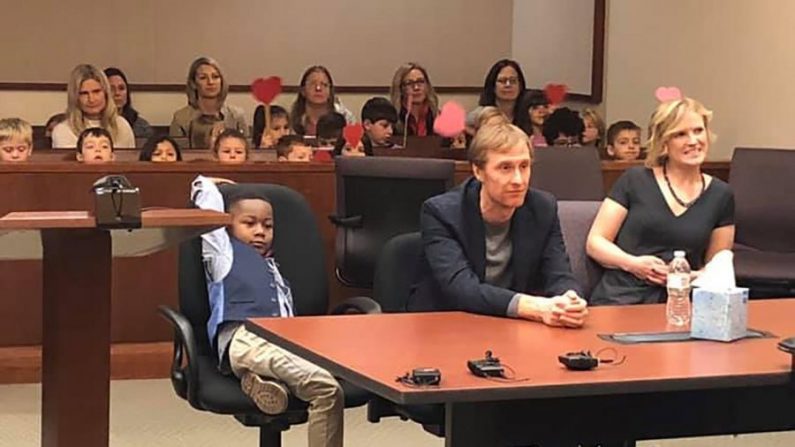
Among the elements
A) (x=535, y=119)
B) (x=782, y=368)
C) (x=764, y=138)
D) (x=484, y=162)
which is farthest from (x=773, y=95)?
(x=782, y=368)

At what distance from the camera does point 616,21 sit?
8.28 meters

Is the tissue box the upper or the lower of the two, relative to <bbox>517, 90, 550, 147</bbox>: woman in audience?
lower

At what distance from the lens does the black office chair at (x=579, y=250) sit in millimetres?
4227

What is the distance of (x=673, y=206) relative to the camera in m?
4.36

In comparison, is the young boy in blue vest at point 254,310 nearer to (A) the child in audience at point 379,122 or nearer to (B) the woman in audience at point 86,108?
(A) the child in audience at point 379,122

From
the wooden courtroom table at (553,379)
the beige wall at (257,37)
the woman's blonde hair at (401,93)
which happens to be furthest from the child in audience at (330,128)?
the wooden courtroom table at (553,379)

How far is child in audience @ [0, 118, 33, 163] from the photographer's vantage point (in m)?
6.14

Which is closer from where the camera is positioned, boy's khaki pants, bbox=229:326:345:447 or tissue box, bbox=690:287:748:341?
tissue box, bbox=690:287:748:341

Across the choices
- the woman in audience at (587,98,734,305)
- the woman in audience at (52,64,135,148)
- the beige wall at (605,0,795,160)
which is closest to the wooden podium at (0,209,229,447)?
the woman in audience at (587,98,734,305)

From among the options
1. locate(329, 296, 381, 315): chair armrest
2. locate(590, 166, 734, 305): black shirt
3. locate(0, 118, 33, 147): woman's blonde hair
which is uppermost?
locate(0, 118, 33, 147): woman's blonde hair

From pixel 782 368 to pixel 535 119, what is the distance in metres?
4.79

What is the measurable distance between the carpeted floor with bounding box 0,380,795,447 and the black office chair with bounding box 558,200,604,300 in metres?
0.93

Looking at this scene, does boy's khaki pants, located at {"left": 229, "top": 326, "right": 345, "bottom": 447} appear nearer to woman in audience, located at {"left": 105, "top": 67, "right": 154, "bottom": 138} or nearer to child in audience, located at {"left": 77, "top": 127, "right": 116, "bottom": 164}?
child in audience, located at {"left": 77, "top": 127, "right": 116, "bottom": 164}

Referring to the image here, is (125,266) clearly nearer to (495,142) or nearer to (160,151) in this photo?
(160,151)
